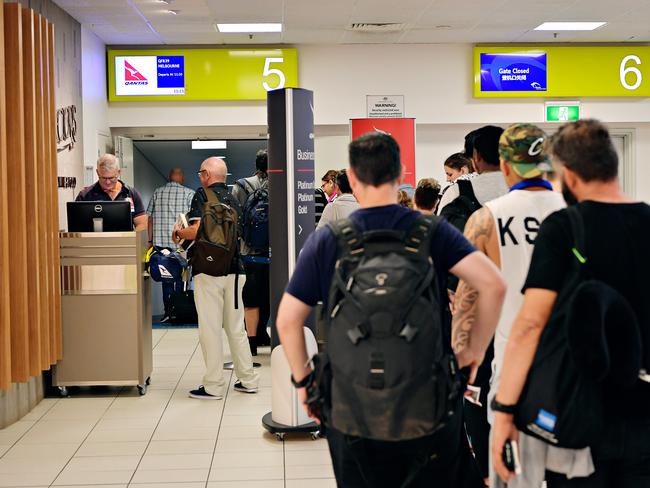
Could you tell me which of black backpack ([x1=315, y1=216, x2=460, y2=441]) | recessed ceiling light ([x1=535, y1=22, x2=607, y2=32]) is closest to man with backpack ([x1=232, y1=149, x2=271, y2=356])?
recessed ceiling light ([x1=535, y1=22, x2=607, y2=32])

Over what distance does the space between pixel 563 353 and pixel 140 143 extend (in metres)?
9.92

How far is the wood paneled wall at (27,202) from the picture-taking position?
17.0 ft

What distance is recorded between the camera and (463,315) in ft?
9.16

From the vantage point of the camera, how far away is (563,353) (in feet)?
A: 6.78

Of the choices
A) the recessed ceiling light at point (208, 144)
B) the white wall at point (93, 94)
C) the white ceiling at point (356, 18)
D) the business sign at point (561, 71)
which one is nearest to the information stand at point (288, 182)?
the white ceiling at point (356, 18)

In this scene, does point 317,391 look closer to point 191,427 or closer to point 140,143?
point 191,427

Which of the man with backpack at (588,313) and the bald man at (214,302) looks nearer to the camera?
the man with backpack at (588,313)

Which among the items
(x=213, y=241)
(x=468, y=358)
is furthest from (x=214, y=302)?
(x=468, y=358)

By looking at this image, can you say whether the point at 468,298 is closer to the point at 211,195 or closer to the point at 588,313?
the point at 588,313

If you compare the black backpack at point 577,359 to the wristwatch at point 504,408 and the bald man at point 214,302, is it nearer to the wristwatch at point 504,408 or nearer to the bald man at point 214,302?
the wristwatch at point 504,408

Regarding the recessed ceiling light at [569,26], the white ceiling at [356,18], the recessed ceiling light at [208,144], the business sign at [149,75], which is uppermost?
the recessed ceiling light at [569,26]

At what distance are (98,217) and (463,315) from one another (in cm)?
405

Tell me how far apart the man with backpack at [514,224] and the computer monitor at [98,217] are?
3.90 m

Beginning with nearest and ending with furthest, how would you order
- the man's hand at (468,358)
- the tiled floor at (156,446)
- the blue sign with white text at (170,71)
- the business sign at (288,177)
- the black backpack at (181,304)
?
the man's hand at (468,358)
the tiled floor at (156,446)
the business sign at (288,177)
the black backpack at (181,304)
the blue sign with white text at (170,71)
